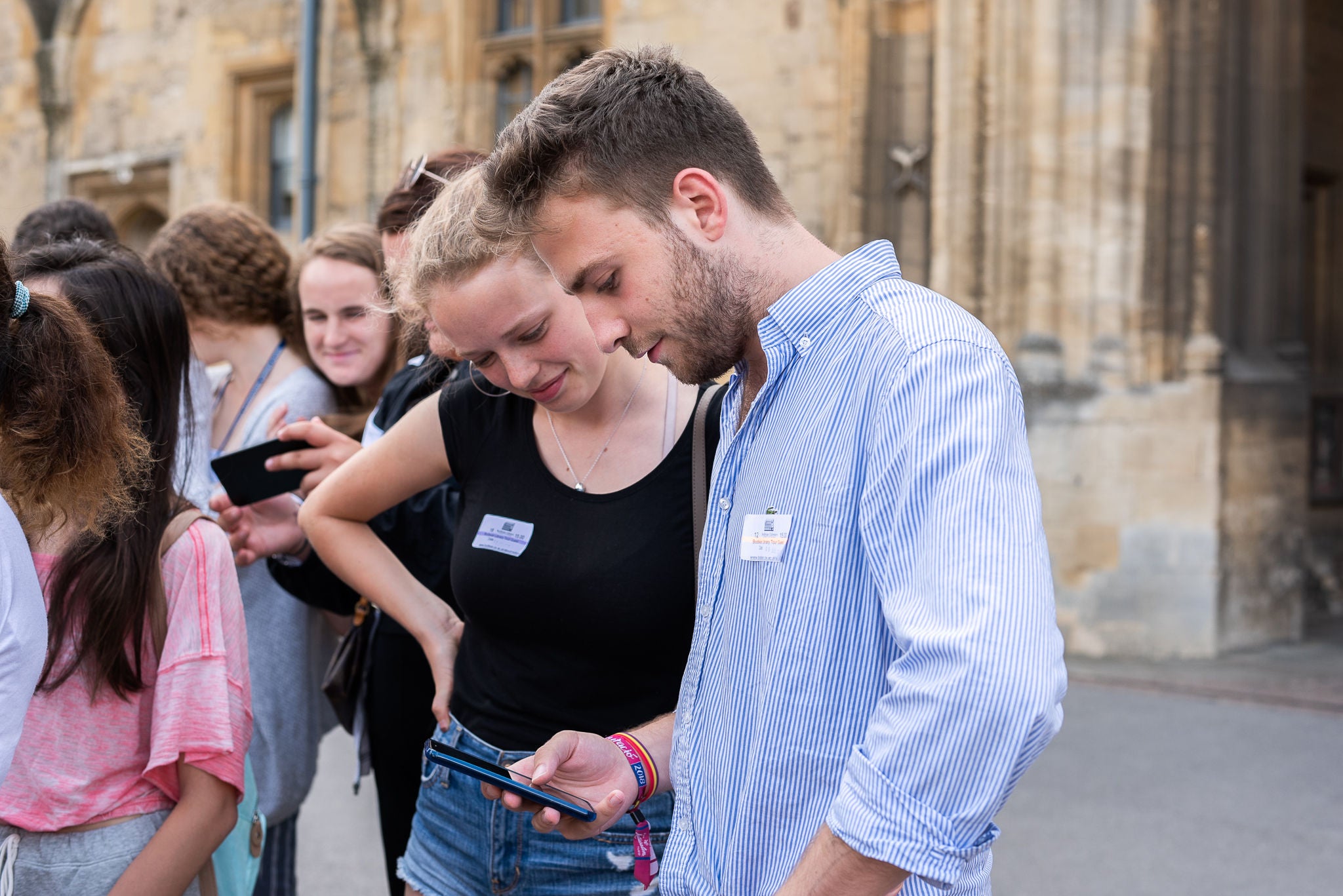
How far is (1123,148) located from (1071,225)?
0.59 m

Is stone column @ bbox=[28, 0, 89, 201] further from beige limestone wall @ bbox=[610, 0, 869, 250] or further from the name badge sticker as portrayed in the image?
the name badge sticker

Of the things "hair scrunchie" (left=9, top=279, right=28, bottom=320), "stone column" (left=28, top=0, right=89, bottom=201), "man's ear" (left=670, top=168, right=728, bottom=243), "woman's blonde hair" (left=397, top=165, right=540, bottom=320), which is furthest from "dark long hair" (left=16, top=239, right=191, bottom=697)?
"stone column" (left=28, top=0, right=89, bottom=201)

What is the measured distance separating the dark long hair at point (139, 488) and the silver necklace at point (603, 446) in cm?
58

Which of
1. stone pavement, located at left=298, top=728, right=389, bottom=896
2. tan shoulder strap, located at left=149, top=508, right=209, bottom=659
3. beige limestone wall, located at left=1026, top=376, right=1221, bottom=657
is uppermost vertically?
tan shoulder strap, located at left=149, top=508, right=209, bottom=659

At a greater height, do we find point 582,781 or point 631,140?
point 631,140

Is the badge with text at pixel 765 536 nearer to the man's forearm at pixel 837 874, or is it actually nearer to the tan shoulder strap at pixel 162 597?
the man's forearm at pixel 837 874

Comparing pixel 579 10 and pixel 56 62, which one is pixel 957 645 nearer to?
pixel 579 10

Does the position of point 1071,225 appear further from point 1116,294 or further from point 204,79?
point 204,79

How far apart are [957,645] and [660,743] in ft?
2.69

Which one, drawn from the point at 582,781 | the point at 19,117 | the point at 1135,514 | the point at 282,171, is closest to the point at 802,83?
the point at 1135,514

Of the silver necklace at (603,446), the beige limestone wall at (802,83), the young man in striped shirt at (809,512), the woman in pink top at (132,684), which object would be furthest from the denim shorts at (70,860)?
the beige limestone wall at (802,83)

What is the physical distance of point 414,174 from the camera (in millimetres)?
2752

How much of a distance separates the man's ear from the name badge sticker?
29.3 inches

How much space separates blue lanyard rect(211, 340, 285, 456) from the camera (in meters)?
3.12
